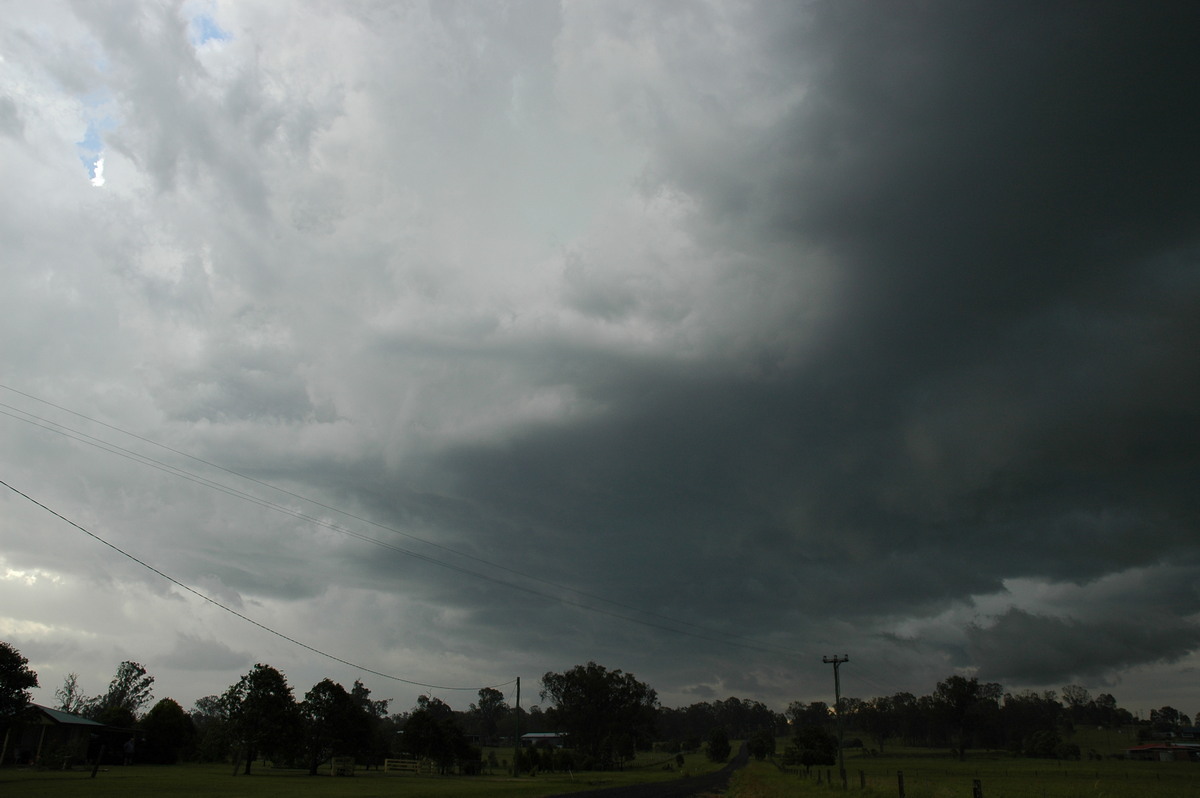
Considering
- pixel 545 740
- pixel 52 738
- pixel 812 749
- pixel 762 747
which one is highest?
pixel 52 738

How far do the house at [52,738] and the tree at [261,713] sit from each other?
13.6 meters

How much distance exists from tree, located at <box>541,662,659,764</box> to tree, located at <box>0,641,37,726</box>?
106994mm

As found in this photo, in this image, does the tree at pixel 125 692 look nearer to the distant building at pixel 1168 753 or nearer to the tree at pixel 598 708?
the tree at pixel 598 708

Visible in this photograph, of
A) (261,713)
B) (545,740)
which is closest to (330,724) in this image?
(261,713)

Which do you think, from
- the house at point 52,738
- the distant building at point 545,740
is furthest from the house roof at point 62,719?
the distant building at point 545,740

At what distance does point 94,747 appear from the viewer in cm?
7919

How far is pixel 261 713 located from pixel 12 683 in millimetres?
20431

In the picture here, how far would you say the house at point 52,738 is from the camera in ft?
219

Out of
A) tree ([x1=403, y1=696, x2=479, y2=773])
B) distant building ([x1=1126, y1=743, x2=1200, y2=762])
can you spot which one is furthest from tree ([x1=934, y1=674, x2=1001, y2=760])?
tree ([x1=403, y1=696, x2=479, y2=773])

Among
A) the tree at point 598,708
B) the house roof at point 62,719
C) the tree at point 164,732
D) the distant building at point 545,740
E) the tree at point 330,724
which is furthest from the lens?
the distant building at point 545,740

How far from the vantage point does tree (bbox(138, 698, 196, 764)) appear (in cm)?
8662

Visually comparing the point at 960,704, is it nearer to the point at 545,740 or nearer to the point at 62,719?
the point at 545,740

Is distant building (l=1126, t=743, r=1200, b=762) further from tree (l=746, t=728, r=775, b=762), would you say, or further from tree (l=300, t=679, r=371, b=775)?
tree (l=300, t=679, r=371, b=775)

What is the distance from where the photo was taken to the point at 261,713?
7194 centimetres
